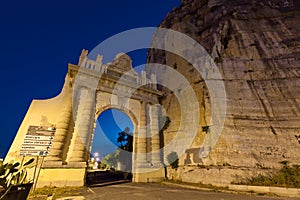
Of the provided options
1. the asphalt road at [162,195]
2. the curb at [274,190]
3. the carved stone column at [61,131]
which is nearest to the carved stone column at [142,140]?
the asphalt road at [162,195]

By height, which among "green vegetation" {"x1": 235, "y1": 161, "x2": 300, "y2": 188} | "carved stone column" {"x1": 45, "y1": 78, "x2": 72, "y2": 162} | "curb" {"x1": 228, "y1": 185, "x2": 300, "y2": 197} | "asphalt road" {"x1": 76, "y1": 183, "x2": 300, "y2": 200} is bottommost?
"asphalt road" {"x1": 76, "y1": 183, "x2": 300, "y2": 200}

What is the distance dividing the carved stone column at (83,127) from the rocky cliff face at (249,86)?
808 cm

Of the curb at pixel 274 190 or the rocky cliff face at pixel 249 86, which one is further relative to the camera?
the rocky cliff face at pixel 249 86

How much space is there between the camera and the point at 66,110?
11633 mm

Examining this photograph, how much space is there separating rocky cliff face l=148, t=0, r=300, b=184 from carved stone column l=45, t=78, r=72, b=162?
954 cm

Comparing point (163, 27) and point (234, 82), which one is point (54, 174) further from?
point (163, 27)

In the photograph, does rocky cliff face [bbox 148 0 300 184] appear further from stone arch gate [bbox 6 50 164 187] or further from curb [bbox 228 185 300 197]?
stone arch gate [bbox 6 50 164 187]

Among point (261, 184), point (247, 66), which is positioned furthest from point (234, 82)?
point (261, 184)

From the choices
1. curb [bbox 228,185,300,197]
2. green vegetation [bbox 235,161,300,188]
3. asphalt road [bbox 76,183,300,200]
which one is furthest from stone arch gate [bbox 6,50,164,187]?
green vegetation [bbox 235,161,300,188]

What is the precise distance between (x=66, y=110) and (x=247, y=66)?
16.6 m

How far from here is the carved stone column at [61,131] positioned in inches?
399

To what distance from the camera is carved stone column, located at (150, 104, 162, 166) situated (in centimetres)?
1393

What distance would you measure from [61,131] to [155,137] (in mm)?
7791

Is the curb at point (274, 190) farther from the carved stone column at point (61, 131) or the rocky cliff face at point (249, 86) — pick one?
the carved stone column at point (61, 131)
